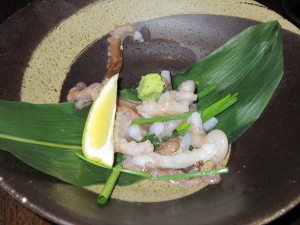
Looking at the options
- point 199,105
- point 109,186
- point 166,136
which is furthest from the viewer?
point 199,105

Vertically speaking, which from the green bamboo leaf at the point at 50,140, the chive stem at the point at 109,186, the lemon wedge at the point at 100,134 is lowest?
the chive stem at the point at 109,186

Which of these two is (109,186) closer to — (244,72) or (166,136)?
(166,136)

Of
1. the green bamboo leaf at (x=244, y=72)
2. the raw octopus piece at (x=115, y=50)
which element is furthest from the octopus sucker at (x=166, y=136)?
the green bamboo leaf at (x=244, y=72)

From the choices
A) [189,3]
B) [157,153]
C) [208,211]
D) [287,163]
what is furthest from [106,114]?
[189,3]

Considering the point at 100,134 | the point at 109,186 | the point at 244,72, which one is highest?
the point at 244,72

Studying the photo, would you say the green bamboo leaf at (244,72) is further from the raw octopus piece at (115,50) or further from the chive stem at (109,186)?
the chive stem at (109,186)

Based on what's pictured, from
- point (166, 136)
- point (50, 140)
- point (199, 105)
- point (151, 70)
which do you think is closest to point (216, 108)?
point (199, 105)
